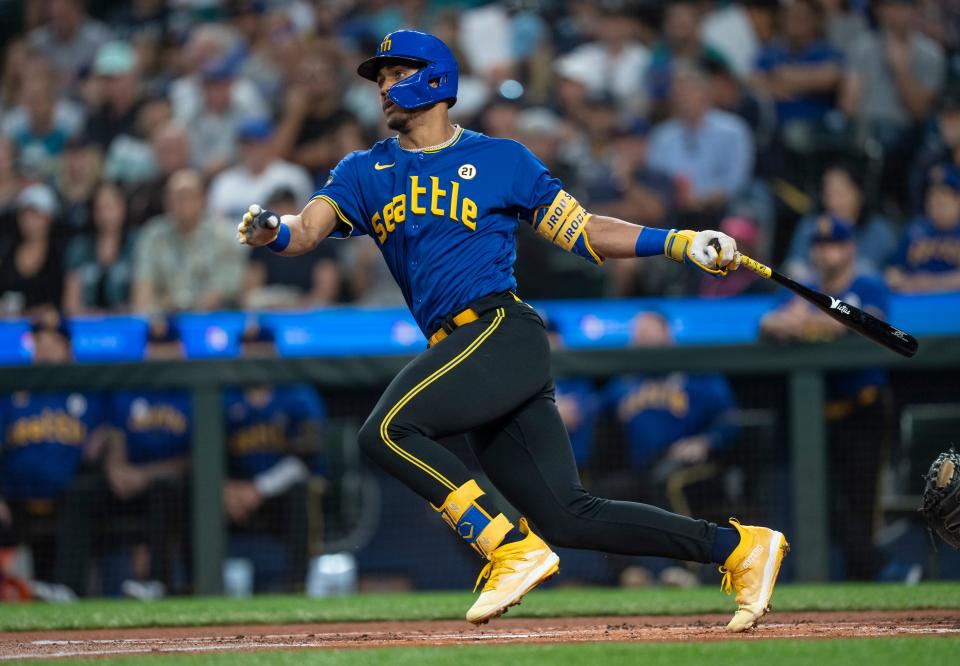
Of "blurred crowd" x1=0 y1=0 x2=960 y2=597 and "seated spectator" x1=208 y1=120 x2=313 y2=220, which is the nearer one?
"blurred crowd" x1=0 y1=0 x2=960 y2=597

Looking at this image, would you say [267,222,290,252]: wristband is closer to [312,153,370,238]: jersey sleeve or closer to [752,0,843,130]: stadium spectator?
[312,153,370,238]: jersey sleeve

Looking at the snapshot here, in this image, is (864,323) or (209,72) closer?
(864,323)

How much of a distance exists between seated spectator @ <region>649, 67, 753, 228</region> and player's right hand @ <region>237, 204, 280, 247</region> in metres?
4.65

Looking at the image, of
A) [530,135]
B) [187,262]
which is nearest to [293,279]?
[187,262]

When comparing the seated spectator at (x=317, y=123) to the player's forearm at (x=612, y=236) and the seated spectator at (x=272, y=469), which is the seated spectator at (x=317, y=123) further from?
the player's forearm at (x=612, y=236)

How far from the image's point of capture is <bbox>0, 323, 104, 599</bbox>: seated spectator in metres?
7.34

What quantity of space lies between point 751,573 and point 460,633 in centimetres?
103

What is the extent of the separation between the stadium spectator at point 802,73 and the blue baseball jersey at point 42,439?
179 inches

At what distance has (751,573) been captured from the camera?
4.12m

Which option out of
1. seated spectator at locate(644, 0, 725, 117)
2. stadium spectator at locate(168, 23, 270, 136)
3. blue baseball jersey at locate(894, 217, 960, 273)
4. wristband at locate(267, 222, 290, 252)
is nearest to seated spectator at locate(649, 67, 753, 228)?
seated spectator at locate(644, 0, 725, 117)

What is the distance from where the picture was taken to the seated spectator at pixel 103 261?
8641 mm

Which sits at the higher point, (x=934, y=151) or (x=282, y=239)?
(x=282, y=239)

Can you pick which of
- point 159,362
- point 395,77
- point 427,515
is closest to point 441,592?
point 427,515

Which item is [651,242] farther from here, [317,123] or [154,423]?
[317,123]
